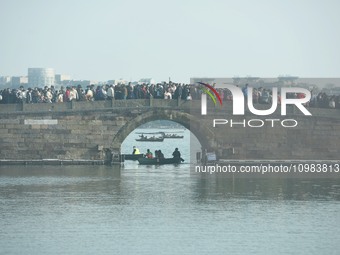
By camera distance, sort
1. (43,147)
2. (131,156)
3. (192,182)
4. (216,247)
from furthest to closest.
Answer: (131,156) → (43,147) → (192,182) → (216,247)

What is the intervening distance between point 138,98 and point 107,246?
2727 centimetres

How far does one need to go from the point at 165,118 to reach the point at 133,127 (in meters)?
1.86

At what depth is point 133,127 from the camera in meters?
68.4

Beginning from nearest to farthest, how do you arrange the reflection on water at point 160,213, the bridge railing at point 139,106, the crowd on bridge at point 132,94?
the reflection on water at point 160,213, the bridge railing at point 139,106, the crowd on bridge at point 132,94

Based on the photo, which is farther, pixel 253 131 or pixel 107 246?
pixel 253 131

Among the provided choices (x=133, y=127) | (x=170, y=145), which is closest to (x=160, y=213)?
(x=133, y=127)

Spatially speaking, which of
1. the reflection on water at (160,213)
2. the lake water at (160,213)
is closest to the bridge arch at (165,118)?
the lake water at (160,213)

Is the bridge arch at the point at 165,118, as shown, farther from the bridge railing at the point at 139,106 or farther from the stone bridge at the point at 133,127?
the bridge railing at the point at 139,106

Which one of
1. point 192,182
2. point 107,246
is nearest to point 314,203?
point 192,182

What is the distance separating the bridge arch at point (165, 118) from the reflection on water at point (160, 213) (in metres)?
3.36

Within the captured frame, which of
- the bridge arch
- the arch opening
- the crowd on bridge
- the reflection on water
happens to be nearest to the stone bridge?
the bridge arch

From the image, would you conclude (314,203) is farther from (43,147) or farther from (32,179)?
(43,147)

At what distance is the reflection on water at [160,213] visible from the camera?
42.8 meters

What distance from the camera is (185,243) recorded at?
4312cm
